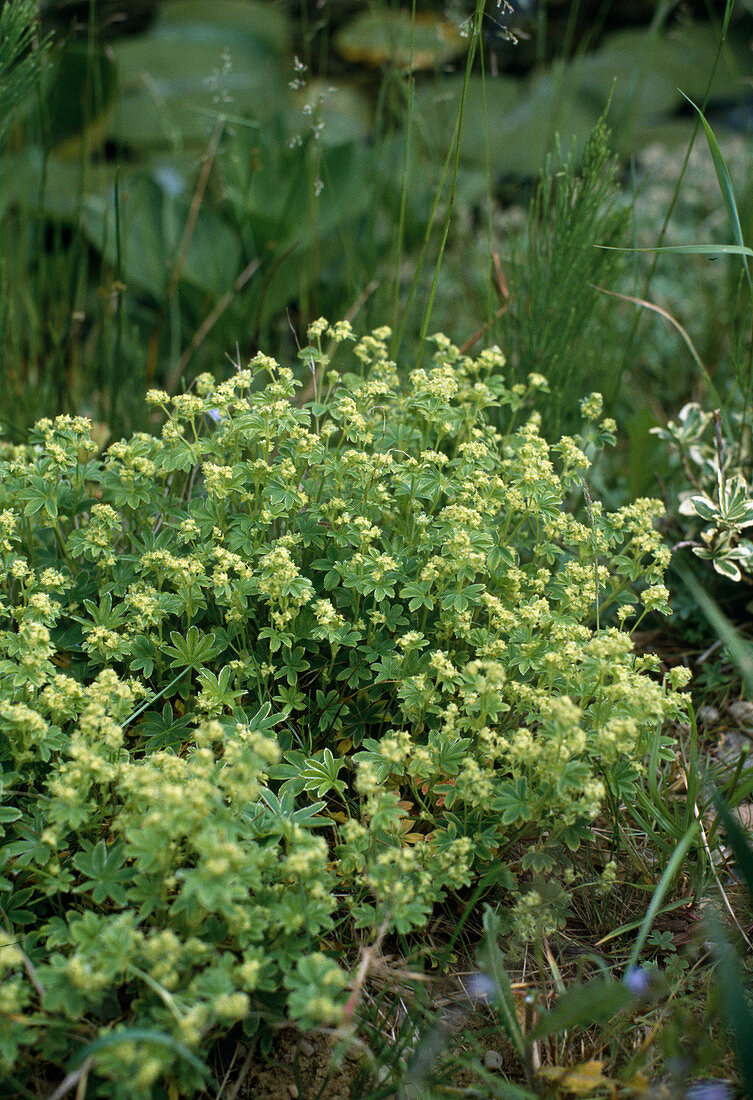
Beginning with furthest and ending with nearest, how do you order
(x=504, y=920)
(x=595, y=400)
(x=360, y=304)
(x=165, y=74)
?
(x=165, y=74), (x=360, y=304), (x=595, y=400), (x=504, y=920)

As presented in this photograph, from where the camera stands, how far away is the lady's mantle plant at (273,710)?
4.19 ft

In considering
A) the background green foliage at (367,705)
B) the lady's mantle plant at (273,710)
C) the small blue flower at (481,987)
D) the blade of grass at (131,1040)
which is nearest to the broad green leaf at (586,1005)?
the background green foliage at (367,705)

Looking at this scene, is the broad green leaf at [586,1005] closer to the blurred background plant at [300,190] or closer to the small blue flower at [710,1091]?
the small blue flower at [710,1091]

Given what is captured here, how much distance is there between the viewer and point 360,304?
2.76m

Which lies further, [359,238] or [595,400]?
[359,238]

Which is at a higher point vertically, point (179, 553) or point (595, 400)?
point (595, 400)

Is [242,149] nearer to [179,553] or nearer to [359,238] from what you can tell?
[359,238]

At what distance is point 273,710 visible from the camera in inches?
75.6

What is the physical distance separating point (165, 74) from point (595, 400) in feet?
14.2

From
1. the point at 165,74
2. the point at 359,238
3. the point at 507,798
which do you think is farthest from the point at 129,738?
the point at 165,74

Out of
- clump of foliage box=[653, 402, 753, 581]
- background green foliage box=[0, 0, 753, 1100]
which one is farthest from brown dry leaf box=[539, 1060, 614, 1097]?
clump of foliage box=[653, 402, 753, 581]

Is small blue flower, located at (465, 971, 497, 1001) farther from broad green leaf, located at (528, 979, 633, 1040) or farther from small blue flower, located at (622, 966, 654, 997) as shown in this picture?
small blue flower, located at (622, 966, 654, 997)

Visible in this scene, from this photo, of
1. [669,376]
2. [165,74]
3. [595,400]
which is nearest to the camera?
[595,400]

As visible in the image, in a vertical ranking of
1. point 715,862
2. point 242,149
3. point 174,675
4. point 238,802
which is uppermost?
point 242,149
